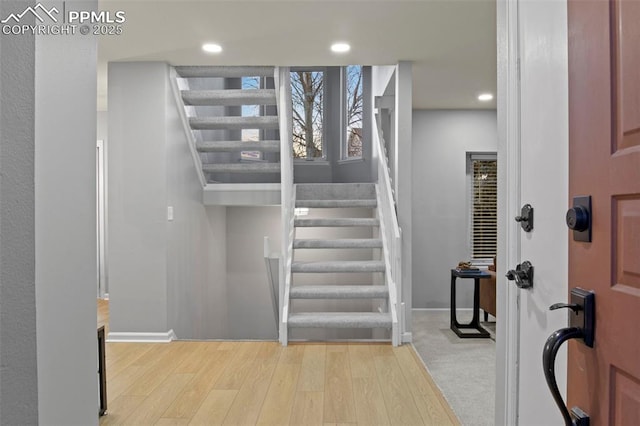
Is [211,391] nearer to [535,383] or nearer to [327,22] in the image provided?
[535,383]

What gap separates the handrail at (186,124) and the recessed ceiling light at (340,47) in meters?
1.52

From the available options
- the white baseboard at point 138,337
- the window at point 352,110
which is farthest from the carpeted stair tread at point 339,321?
the window at point 352,110

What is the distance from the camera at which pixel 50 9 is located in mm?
1122

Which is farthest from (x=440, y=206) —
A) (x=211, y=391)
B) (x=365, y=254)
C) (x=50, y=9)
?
(x=50, y=9)

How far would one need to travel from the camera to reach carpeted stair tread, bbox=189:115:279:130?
4582 mm

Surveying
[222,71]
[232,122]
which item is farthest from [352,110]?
[222,71]

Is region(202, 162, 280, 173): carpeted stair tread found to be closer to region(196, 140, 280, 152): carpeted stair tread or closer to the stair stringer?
region(196, 140, 280, 152): carpeted stair tread

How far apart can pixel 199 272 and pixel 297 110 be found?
3443 millimetres

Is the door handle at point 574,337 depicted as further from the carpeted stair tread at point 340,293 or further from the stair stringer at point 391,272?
the carpeted stair tread at point 340,293

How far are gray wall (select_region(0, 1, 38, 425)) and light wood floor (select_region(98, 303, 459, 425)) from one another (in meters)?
1.48

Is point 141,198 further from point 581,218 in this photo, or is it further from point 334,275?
point 581,218

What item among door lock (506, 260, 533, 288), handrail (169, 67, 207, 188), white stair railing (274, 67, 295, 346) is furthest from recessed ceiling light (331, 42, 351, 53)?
door lock (506, 260, 533, 288)

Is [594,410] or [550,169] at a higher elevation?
[550,169]

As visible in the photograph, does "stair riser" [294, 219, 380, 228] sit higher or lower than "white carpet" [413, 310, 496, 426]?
higher
